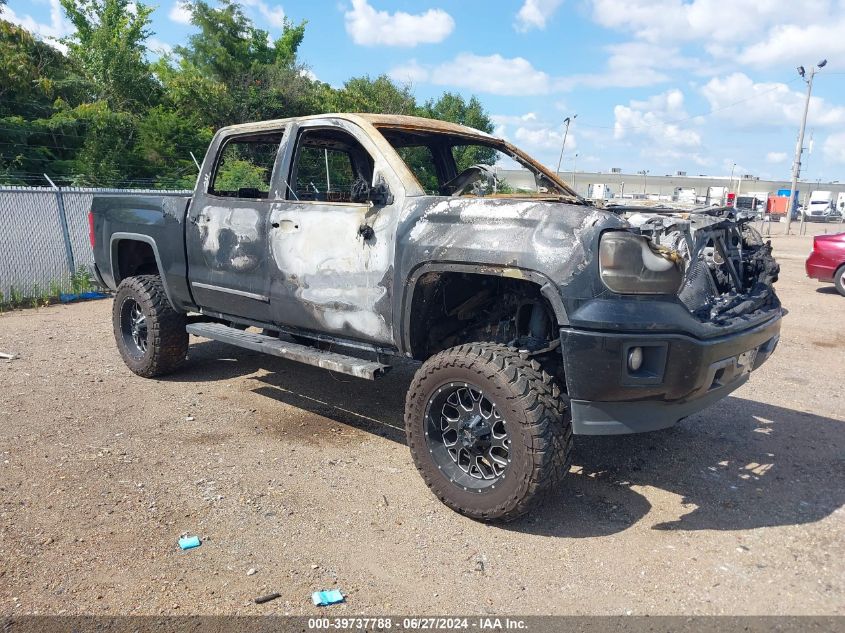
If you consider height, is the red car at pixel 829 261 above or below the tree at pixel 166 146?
below

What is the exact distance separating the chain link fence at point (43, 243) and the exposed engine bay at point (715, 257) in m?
7.75

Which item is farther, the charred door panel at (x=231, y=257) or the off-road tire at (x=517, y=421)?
the charred door panel at (x=231, y=257)

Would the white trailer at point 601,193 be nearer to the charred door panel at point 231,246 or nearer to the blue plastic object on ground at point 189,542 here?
the charred door panel at point 231,246

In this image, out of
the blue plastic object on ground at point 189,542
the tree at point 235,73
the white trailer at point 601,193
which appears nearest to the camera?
the blue plastic object on ground at point 189,542

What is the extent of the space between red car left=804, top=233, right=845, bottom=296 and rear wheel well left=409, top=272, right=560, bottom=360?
10.1 metres

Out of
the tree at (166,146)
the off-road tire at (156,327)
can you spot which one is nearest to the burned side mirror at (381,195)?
the off-road tire at (156,327)

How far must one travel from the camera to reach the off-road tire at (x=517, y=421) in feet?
10.1

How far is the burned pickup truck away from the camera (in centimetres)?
295

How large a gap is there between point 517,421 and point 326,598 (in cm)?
115

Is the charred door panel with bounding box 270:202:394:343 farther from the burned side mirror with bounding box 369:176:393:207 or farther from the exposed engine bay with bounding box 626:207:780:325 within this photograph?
the exposed engine bay with bounding box 626:207:780:325

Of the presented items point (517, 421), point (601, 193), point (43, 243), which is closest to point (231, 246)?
point (517, 421)

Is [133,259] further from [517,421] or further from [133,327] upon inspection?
[517,421]

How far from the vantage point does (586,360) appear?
115 inches

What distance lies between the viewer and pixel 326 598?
270cm
